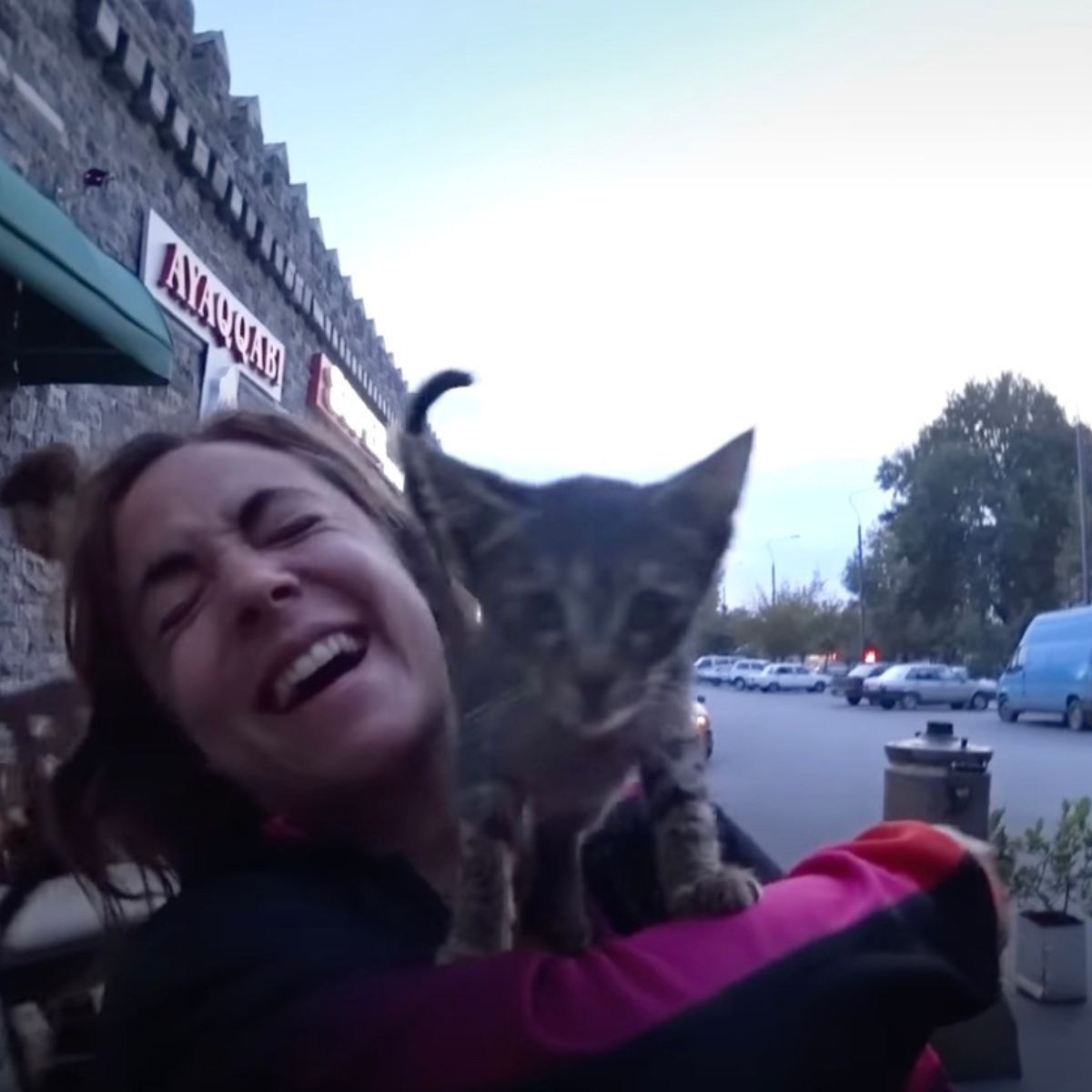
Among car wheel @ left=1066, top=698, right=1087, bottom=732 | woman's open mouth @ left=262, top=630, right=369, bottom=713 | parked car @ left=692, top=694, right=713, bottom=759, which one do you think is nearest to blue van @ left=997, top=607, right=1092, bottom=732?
car wheel @ left=1066, top=698, right=1087, bottom=732

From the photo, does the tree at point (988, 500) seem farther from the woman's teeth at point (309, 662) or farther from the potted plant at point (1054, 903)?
the woman's teeth at point (309, 662)

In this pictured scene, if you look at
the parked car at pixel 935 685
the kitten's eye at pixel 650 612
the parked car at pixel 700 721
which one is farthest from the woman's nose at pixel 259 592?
the parked car at pixel 935 685

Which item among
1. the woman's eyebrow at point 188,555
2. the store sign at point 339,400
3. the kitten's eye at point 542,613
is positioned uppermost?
the store sign at point 339,400

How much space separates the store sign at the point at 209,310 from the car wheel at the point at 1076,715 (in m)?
5.45

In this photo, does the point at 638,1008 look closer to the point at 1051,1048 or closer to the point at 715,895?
the point at 715,895

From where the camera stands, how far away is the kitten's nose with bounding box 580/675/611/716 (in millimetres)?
1336

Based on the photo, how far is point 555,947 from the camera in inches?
55.0

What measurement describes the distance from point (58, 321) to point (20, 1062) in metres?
3.38

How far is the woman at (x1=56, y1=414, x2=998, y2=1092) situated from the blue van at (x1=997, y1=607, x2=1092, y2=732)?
4.36 m

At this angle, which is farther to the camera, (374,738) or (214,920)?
(374,738)

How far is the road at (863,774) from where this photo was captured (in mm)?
4742

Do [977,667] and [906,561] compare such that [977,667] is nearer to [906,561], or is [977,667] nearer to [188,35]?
[906,561]

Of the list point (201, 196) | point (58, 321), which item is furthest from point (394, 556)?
point (201, 196)

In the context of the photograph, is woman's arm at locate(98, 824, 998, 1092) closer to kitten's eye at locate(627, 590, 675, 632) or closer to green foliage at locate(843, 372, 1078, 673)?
kitten's eye at locate(627, 590, 675, 632)
